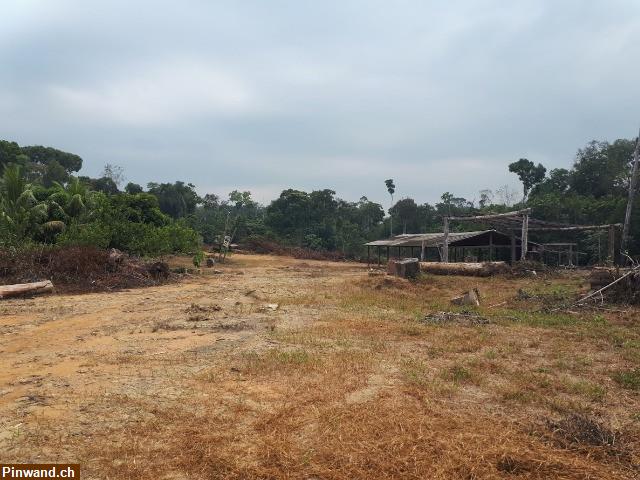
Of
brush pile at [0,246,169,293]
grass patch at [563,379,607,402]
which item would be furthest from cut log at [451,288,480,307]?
brush pile at [0,246,169,293]

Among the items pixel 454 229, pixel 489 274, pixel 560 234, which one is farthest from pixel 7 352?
pixel 454 229

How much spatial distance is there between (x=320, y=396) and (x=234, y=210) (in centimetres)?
6590

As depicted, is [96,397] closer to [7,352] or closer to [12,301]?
[7,352]

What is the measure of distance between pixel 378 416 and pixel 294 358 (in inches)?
86.8

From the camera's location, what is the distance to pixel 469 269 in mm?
21875

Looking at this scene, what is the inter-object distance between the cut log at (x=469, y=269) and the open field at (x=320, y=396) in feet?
37.9

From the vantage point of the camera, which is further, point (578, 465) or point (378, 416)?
point (378, 416)

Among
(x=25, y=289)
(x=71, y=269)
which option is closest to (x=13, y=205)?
(x=71, y=269)

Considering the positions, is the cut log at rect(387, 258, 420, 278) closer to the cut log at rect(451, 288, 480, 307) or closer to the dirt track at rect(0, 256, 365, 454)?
the cut log at rect(451, 288, 480, 307)

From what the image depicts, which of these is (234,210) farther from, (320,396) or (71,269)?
(320,396)

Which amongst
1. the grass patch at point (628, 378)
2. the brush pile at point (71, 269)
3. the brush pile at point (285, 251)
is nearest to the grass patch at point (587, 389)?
the grass patch at point (628, 378)

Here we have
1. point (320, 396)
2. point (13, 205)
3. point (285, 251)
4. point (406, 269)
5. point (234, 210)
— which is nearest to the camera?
point (320, 396)

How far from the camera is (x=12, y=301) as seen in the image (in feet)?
40.0

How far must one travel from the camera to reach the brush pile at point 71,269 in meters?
14.2
